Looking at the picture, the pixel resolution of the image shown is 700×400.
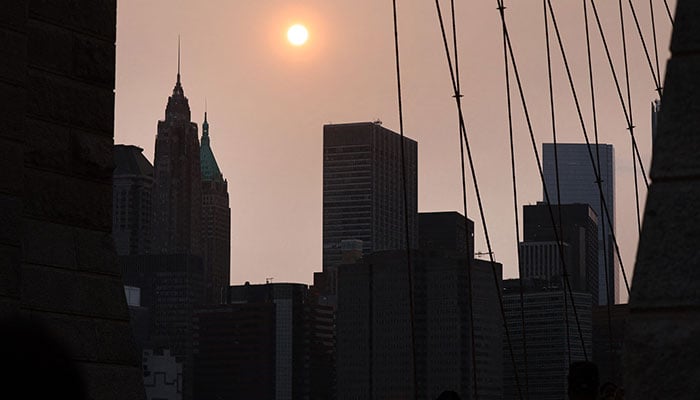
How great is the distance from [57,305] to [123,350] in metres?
0.53

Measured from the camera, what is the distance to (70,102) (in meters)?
8.48

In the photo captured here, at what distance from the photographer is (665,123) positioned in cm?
387

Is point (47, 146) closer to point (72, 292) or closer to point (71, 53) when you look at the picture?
point (71, 53)

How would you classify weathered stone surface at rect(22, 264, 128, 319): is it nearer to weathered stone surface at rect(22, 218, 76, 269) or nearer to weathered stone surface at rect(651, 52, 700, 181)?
weathered stone surface at rect(22, 218, 76, 269)

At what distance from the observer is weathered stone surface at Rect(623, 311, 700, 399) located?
3.63 metres

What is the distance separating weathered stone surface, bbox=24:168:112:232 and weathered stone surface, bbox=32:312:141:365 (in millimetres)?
519

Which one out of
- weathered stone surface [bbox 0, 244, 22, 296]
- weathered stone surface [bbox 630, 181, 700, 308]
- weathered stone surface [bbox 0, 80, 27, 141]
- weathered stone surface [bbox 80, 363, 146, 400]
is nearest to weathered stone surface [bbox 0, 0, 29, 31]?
weathered stone surface [bbox 0, 80, 27, 141]

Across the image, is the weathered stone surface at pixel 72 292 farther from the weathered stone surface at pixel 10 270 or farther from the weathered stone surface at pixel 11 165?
the weathered stone surface at pixel 11 165

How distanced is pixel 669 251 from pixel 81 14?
218 inches

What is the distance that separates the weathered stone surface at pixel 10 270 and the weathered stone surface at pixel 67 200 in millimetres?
373

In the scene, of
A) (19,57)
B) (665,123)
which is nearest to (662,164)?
(665,123)

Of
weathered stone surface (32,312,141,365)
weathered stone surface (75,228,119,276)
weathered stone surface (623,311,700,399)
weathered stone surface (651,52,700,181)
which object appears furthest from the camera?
weathered stone surface (75,228,119,276)

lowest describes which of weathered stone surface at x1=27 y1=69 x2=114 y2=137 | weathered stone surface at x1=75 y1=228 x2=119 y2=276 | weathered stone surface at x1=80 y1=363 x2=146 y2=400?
weathered stone surface at x1=80 y1=363 x2=146 y2=400

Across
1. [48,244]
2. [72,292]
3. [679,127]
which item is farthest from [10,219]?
[679,127]
